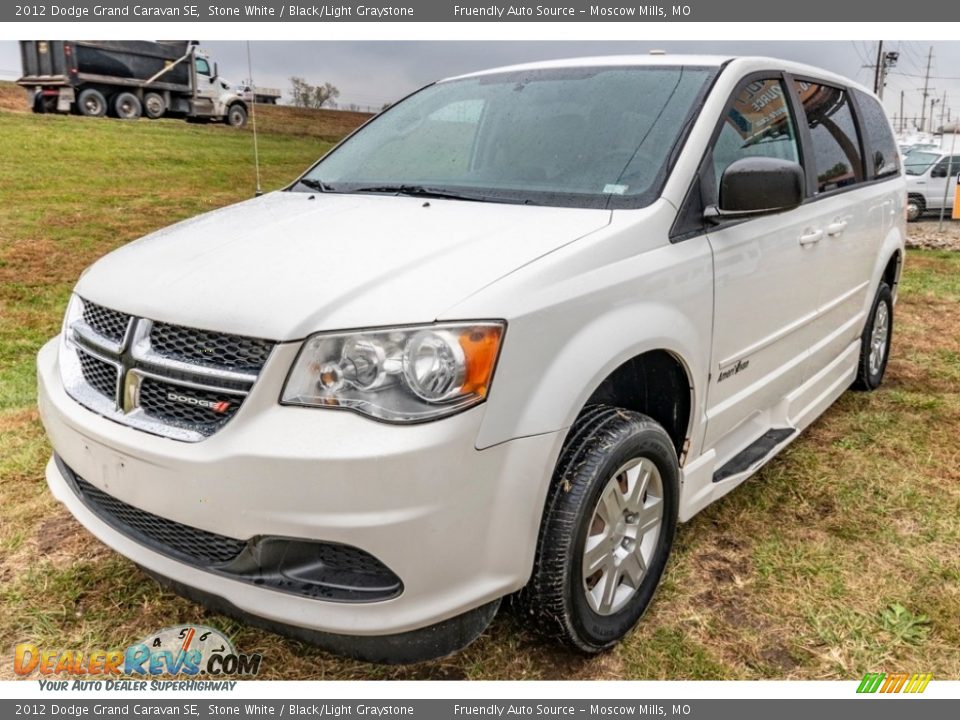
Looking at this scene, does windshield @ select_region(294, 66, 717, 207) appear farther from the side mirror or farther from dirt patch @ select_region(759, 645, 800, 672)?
dirt patch @ select_region(759, 645, 800, 672)

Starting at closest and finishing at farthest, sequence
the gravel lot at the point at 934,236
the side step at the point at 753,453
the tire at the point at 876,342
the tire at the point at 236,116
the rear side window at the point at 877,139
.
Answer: the side step at the point at 753,453
the rear side window at the point at 877,139
the tire at the point at 876,342
the gravel lot at the point at 934,236
the tire at the point at 236,116

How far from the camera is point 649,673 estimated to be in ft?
7.81

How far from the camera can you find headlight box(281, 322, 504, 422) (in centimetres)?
187

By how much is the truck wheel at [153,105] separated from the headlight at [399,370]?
19124 millimetres

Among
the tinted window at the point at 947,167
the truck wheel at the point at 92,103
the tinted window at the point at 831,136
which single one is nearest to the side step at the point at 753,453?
the tinted window at the point at 831,136

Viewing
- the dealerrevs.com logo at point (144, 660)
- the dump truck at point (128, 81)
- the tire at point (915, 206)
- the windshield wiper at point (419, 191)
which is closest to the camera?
the dealerrevs.com logo at point (144, 660)

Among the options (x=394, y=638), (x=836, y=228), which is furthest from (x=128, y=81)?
(x=394, y=638)

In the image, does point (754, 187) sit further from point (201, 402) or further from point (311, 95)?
point (311, 95)

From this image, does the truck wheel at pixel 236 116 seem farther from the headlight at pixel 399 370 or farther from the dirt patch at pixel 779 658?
the dirt patch at pixel 779 658

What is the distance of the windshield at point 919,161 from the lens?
17234 mm

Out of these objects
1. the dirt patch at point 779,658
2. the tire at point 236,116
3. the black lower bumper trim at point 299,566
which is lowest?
Result: the dirt patch at point 779,658

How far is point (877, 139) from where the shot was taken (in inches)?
180

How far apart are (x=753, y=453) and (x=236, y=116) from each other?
68.0 ft

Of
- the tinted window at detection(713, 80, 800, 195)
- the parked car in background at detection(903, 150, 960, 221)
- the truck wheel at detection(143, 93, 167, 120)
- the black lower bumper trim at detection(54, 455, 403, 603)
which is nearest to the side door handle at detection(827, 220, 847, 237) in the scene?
the tinted window at detection(713, 80, 800, 195)
